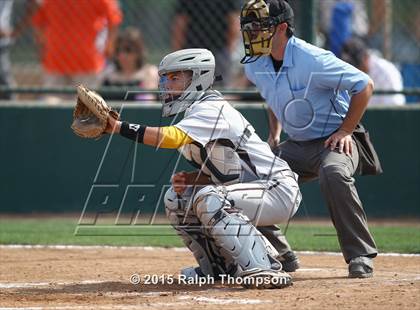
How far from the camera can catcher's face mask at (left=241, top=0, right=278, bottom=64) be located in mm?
6459

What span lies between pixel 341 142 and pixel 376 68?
476cm

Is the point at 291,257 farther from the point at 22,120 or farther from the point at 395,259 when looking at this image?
the point at 22,120

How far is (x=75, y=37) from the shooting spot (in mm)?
11664

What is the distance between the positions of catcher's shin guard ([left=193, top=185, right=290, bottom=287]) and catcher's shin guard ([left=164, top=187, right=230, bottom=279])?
23 cm

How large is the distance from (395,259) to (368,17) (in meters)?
6.05

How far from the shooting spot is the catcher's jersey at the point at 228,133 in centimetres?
573

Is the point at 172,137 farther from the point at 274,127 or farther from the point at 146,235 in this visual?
the point at 146,235

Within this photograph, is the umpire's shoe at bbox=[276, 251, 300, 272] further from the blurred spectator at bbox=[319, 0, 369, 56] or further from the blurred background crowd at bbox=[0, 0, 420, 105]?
the blurred spectator at bbox=[319, 0, 369, 56]

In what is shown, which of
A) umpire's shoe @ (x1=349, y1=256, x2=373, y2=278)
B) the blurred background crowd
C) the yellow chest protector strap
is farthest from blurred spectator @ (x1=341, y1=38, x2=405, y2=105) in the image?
the yellow chest protector strap

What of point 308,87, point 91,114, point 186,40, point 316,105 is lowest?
point 186,40

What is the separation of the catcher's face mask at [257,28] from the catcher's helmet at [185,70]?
562mm

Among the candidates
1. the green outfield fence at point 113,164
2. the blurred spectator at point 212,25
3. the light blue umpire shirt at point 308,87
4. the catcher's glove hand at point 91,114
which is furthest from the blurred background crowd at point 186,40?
the catcher's glove hand at point 91,114

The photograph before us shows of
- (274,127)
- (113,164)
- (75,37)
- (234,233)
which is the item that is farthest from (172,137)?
(75,37)

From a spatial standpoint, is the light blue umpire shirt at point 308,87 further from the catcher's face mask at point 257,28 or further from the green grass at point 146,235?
the green grass at point 146,235
